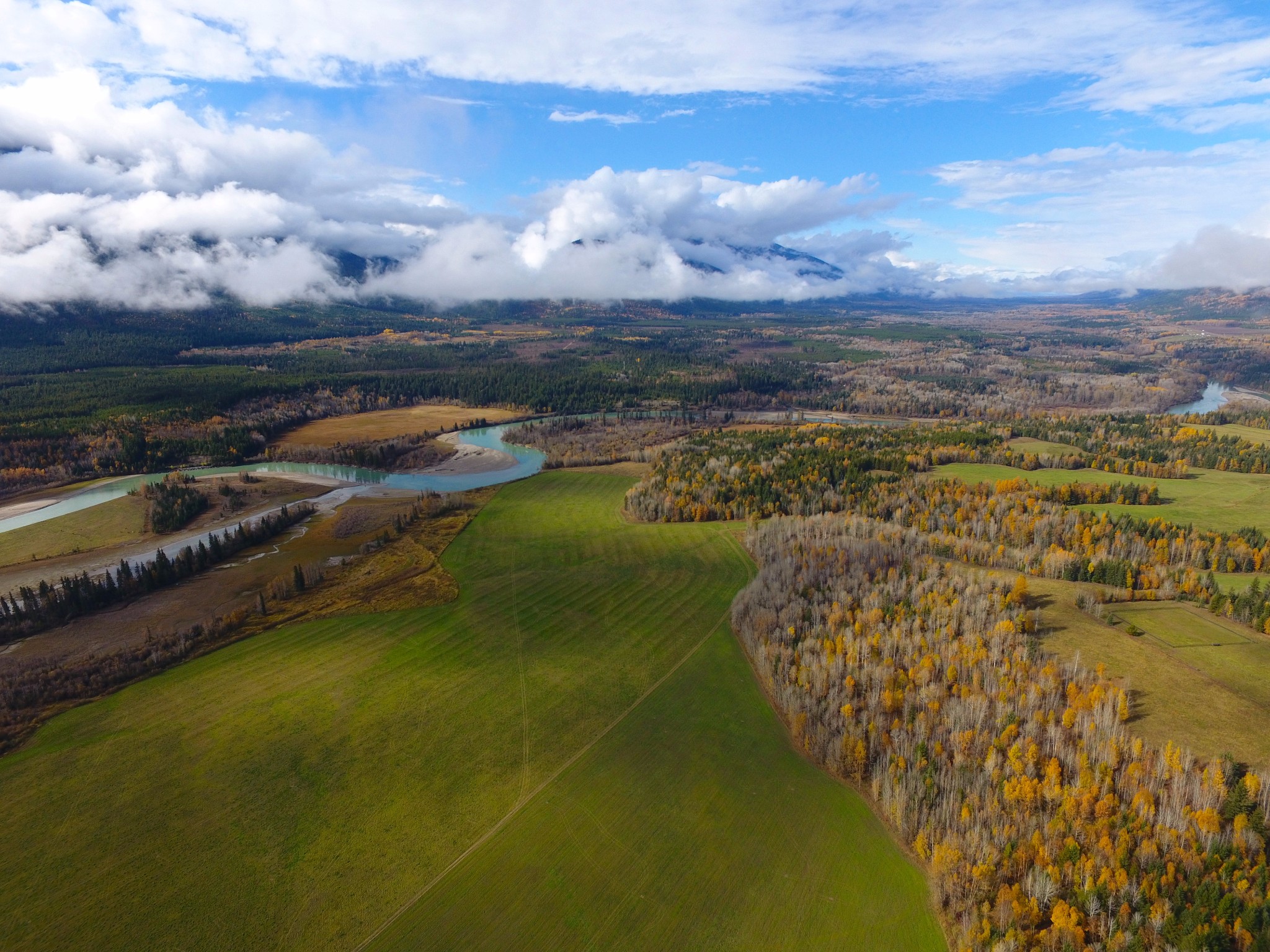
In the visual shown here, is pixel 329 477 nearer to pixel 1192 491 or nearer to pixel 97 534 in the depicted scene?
pixel 97 534

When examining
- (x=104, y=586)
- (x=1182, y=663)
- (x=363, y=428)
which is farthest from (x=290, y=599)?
(x=363, y=428)

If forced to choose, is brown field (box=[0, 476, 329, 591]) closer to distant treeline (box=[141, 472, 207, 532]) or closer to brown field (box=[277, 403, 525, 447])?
distant treeline (box=[141, 472, 207, 532])

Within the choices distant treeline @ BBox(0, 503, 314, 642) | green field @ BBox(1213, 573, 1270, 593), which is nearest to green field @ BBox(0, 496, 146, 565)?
distant treeline @ BBox(0, 503, 314, 642)

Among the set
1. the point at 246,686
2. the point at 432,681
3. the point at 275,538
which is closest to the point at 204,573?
the point at 275,538

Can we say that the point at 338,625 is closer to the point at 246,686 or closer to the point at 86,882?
the point at 246,686

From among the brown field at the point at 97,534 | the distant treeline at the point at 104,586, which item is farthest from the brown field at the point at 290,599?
the brown field at the point at 97,534

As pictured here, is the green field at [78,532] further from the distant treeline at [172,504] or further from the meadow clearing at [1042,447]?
the meadow clearing at [1042,447]
